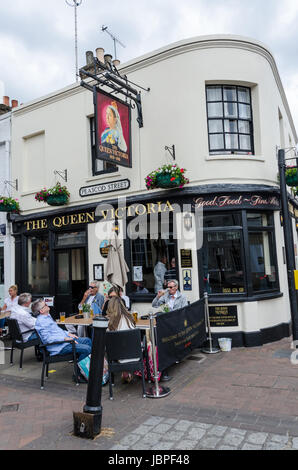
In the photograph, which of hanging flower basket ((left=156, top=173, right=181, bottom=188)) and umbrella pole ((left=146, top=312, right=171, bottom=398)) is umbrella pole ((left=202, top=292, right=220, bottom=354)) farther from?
hanging flower basket ((left=156, top=173, right=181, bottom=188))

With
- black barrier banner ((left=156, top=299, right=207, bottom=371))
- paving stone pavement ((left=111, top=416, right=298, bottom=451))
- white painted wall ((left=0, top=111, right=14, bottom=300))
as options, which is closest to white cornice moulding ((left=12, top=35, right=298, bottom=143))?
white painted wall ((left=0, top=111, right=14, bottom=300))

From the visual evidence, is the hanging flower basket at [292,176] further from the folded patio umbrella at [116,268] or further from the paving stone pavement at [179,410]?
the folded patio umbrella at [116,268]

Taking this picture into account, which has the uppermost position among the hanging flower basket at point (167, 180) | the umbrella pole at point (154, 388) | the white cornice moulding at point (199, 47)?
the white cornice moulding at point (199, 47)

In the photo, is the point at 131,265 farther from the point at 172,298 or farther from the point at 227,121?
the point at 227,121

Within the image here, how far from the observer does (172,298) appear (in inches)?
294

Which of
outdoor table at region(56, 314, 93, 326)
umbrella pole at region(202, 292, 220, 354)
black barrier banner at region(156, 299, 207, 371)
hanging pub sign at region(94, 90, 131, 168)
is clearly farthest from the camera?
hanging pub sign at region(94, 90, 131, 168)

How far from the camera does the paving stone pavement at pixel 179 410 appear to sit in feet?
13.0

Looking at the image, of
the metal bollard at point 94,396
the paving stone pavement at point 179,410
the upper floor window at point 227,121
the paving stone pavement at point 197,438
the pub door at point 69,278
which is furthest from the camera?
the pub door at point 69,278

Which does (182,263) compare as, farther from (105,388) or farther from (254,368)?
(105,388)

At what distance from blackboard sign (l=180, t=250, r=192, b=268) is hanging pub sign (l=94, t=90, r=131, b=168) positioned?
246 cm

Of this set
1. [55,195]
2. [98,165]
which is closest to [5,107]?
[55,195]

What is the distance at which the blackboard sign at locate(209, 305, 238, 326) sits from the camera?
8164 mm

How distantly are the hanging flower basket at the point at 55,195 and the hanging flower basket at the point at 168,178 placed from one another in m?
2.99

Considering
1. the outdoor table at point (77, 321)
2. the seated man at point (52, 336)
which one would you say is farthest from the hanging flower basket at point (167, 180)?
the seated man at point (52, 336)
